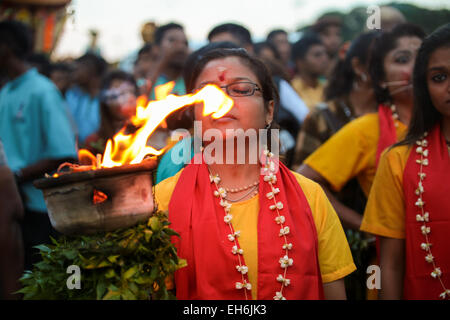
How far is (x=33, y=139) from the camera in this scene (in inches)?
192

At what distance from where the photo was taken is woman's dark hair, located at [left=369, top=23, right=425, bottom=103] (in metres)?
3.87

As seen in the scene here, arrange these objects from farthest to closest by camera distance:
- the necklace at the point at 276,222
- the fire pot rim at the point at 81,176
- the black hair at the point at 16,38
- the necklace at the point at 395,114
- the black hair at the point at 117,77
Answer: the black hair at the point at 117,77
the black hair at the point at 16,38
the necklace at the point at 395,114
the necklace at the point at 276,222
the fire pot rim at the point at 81,176

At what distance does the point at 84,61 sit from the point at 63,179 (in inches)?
295

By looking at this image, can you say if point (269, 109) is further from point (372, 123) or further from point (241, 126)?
point (372, 123)

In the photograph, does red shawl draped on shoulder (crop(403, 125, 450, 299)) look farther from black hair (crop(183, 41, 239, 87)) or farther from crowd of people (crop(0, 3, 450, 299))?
black hair (crop(183, 41, 239, 87))

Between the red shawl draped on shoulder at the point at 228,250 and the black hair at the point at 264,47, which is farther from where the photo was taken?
the black hair at the point at 264,47

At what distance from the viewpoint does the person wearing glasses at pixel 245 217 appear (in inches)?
93.8

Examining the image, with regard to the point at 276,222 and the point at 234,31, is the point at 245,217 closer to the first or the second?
the point at 276,222

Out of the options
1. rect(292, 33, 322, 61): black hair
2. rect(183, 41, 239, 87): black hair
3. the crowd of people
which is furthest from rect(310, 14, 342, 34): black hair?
rect(183, 41, 239, 87): black hair

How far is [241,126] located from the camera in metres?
2.68

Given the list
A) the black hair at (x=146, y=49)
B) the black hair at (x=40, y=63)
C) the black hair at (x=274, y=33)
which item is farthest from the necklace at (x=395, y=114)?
the black hair at (x=40, y=63)

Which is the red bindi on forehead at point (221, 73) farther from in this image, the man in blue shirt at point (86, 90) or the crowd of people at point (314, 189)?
the man in blue shirt at point (86, 90)

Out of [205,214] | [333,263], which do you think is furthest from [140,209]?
[333,263]

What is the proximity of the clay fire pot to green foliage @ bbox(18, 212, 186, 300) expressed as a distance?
0.06m
